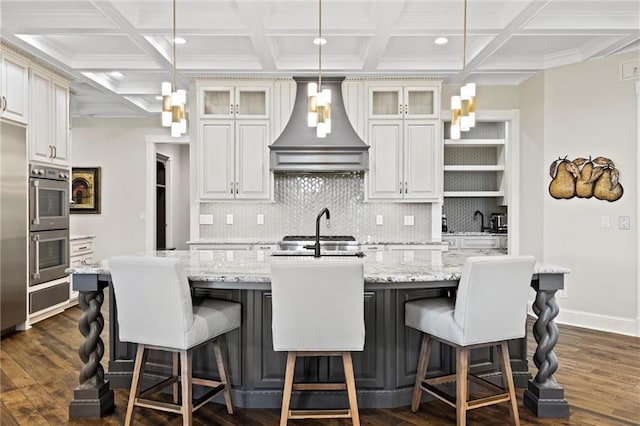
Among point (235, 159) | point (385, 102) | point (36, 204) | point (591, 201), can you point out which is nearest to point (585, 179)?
point (591, 201)

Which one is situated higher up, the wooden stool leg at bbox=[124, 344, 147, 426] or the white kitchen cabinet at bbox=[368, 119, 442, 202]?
the white kitchen cabinet at bbox=[368, 119, 442, 202]

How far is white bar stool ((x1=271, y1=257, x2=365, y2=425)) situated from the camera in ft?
6.66

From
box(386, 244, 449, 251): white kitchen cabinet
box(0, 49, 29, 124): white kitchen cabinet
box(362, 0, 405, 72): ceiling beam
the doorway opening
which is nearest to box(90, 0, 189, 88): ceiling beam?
box(0, 49, 29, 124): white kitchen cabinet

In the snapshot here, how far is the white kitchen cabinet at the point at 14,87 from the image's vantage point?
3971mm

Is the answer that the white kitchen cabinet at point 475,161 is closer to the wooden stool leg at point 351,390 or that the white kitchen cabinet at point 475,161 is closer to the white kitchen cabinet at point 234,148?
the white kitchen cabinet at point 234,148

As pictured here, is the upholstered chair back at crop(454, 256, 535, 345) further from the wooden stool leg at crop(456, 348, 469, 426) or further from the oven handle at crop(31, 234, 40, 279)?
the oven handle at crop(31, 234, 40, 279)

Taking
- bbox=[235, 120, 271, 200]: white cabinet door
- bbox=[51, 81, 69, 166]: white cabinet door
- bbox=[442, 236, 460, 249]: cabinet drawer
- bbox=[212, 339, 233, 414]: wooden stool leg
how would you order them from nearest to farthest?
bbox=[212, 339, 233, 414]: wooden stool leg
bbox=[51, 81, 69, 166]: white cabinet door
bbox=[235, 120, 271, 200]: white cabinet door
bbox=[442, 236, 460, 249]: cabinet drawer

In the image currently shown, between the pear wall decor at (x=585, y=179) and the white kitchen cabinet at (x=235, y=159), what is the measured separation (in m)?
3.16

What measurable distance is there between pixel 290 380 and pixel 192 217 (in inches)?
141

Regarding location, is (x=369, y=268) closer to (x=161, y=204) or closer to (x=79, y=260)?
(x=79, y=260)

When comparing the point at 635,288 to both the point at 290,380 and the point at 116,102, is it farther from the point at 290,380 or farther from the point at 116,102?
the point at 116,102

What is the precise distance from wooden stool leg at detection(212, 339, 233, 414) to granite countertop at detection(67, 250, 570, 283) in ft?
1.31

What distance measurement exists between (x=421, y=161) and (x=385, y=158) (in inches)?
16.8

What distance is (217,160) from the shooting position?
512 cm
